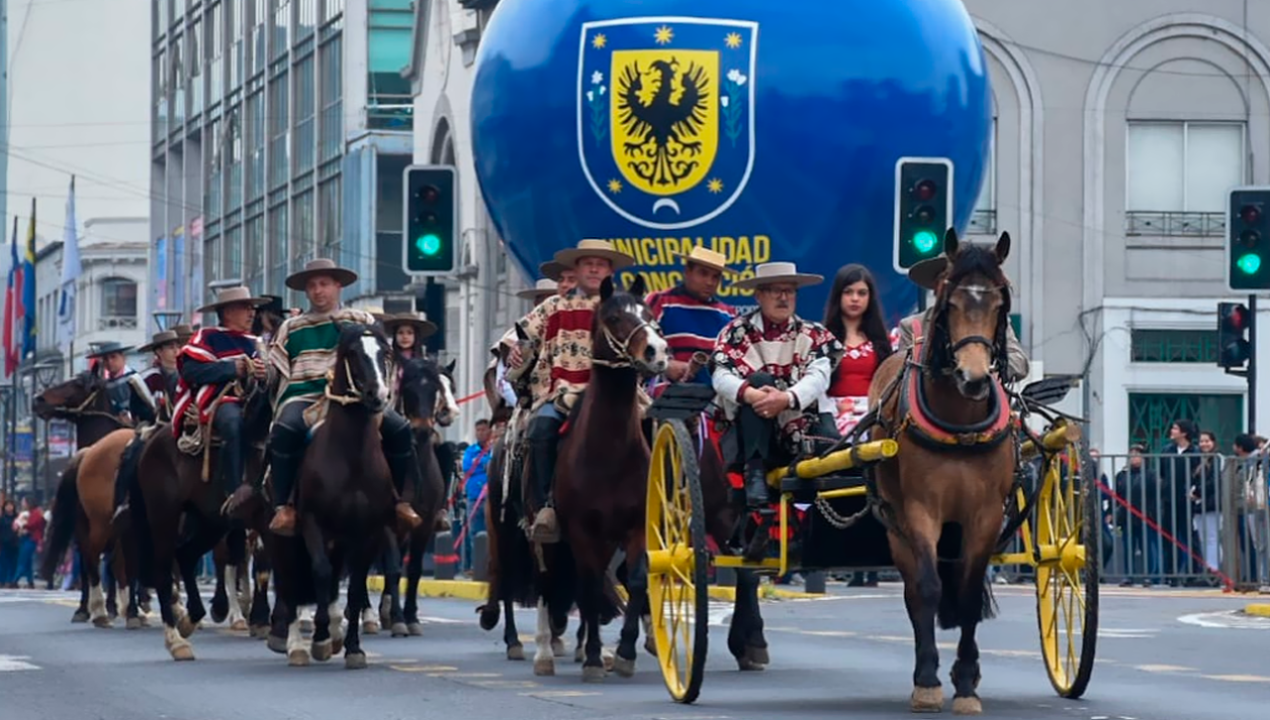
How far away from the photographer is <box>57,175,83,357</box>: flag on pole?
82375 mm

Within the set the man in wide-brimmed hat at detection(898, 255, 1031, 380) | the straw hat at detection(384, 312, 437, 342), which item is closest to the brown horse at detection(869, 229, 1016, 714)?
the man in wide-brimmed hat at detection(898, 255, 1031, 380)

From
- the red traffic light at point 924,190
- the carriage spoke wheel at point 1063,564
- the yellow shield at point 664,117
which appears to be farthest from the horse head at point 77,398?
the carriage spoke wheel at point 1063,564

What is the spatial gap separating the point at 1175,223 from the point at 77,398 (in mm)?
25723

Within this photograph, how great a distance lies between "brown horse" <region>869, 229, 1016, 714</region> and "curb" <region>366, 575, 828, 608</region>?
10756 millimetres

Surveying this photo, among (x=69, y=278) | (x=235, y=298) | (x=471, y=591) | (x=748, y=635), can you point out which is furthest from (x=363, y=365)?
(x=69, y=278)

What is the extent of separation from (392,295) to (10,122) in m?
44.3

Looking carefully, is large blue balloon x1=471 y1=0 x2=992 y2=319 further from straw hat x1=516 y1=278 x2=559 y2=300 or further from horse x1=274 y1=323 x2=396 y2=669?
horse x1=274 y1=323 x2=396 y2=669

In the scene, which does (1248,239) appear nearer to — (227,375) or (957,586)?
(227,375)

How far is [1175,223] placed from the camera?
45.8 metres

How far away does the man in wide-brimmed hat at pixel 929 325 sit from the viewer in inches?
489

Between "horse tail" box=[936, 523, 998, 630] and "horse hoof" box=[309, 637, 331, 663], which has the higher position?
"horse tail" box=[936, 523, 998, 630]

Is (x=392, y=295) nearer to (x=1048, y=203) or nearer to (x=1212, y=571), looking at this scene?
(x=1048, y=203)

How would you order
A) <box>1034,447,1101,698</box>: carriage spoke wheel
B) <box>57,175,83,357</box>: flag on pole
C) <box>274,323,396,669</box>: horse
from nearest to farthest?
<box>1034,447,1101,698</box>: carriage spoke wheel → <box>274,323,396,669</box>: horse → <box>57,175,83,357</box>: flag on pole

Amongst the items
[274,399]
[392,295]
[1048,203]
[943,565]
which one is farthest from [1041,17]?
[943,565]
